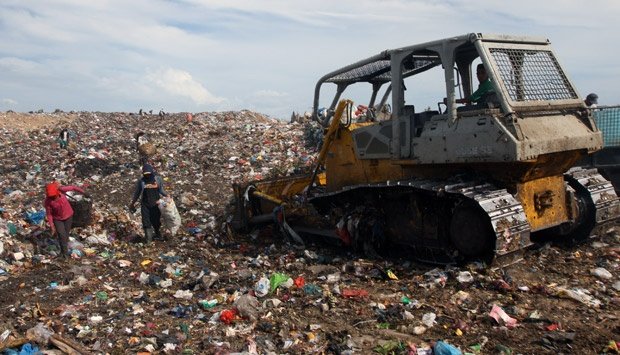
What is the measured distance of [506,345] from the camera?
4008 millimetres

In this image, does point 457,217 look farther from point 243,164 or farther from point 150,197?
point 243,164

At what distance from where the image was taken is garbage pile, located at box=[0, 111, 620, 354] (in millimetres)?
4246

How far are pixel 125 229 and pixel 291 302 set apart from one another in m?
4.66

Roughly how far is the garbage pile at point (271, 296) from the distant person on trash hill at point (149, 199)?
13.5 inches

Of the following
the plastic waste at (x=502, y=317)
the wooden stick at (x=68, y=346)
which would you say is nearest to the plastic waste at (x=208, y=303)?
the wooden stick at (x=68, y=346)

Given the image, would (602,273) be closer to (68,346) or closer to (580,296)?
(580,296)

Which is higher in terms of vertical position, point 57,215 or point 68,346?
point 57,215

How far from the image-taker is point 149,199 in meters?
8.21

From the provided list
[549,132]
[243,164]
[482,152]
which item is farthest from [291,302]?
[243,164]

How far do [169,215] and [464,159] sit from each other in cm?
453

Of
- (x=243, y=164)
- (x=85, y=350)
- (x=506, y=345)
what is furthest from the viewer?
(x=243, y=164)

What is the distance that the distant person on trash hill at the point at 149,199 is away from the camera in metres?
8.20

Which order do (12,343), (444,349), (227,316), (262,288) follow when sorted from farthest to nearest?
1. (262,288)
2. (227,316)
3. (12,343)
4. (444,349)

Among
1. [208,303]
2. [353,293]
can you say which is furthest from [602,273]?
[208,303]
